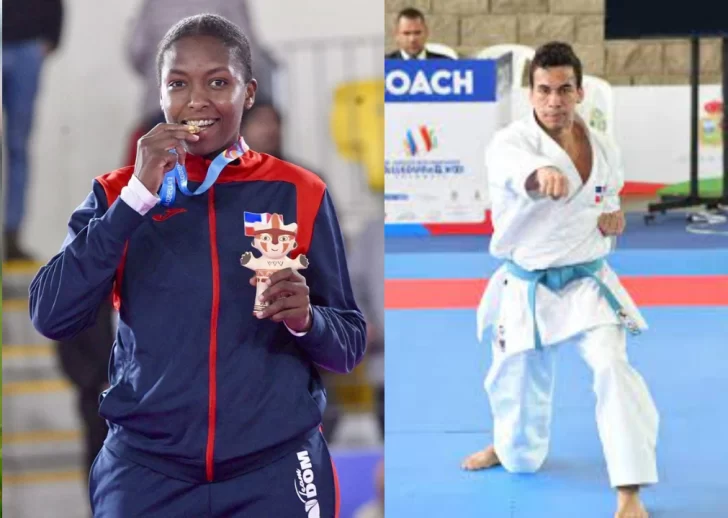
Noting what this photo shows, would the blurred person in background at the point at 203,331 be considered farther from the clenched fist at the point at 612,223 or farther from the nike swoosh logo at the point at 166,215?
the clenched fist at the point at 612,223

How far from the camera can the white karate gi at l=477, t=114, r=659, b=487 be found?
441 cm

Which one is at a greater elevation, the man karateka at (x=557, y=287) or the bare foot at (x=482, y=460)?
the man karateka at (x=557, y=287)

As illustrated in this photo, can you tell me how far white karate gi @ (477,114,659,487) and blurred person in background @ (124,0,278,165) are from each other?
2.49 metres

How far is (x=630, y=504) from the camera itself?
14.5 feet

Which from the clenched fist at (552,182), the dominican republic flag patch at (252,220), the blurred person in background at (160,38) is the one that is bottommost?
the clenched fist at (552,182)

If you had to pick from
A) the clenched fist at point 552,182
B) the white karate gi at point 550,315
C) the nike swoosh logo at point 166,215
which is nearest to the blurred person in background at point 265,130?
the nike swoosh logo at point 166,215

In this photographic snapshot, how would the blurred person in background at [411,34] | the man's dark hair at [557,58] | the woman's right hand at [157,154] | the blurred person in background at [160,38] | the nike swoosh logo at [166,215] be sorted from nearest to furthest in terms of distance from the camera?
the woman's right hand at [157,154] < the nike swoosh logo at [166,215] < the blurred person in background at [160,38] < the man's dark hair at [557,58] < the blurred person in background at [411,34]

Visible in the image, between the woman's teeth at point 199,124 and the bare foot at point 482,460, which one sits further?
the bare foot at point 482,460

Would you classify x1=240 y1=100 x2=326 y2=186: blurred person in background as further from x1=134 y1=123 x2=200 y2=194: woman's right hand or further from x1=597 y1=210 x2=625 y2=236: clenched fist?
x1=597 y1=210 x2=625 y2=236: clenched fist

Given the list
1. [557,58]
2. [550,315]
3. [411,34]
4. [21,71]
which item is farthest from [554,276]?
[411,34]

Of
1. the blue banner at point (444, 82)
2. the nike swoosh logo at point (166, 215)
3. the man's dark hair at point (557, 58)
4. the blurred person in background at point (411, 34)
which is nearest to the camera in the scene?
the nike swoosh logo at point (166, 215)

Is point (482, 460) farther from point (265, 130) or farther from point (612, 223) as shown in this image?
point (265, 130)

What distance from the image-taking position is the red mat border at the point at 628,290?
26.4ft

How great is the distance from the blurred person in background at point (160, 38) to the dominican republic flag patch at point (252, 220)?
322mm
